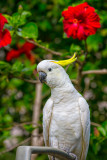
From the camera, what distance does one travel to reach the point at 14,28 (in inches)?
60.6

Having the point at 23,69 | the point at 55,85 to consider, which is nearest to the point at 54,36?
the point at 23,69

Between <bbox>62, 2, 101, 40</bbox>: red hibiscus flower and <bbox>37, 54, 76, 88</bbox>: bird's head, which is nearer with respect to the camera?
<bbox>37, 54, 76, 88</bbox>: bird's head

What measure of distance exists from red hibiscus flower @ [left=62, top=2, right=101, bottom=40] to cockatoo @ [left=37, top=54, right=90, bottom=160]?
0.26 metres

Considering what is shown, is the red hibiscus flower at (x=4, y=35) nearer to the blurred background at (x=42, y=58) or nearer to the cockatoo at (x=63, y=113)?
the cockatoo at (x=63, y=113)

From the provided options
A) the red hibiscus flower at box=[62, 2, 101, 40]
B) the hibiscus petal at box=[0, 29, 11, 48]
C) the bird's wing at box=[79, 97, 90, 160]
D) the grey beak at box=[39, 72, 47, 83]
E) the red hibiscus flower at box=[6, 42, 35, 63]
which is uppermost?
the red hibiscus flower at box=[62, 2, 101, 40]

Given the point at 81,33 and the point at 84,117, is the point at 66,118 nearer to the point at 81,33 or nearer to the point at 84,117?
the point at 84,117

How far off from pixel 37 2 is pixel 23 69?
71 centimetres

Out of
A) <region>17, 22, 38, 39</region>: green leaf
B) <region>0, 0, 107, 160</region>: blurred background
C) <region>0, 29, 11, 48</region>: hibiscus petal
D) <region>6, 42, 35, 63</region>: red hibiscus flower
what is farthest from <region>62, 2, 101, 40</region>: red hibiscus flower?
<region>6, 42, 35, 63</region>: red hibiscus flower

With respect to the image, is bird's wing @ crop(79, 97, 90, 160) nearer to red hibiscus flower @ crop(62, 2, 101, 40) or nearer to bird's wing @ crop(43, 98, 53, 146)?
bird's wing @ crop(43, 98, 53, 146)

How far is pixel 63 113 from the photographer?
1.26 m

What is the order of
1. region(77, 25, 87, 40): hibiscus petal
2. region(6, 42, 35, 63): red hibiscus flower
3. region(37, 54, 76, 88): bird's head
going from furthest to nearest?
region(6, 42, 35, 63): red hibiscus flower → region(77, 25, 87, 40): hibiscus petal → region(37, 54, 76, 88): bird's head

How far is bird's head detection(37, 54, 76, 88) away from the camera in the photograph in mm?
1201

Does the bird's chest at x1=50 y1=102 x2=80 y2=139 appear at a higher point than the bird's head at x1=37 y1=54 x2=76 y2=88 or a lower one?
lower

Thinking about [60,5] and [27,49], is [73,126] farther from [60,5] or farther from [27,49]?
[60,5]
